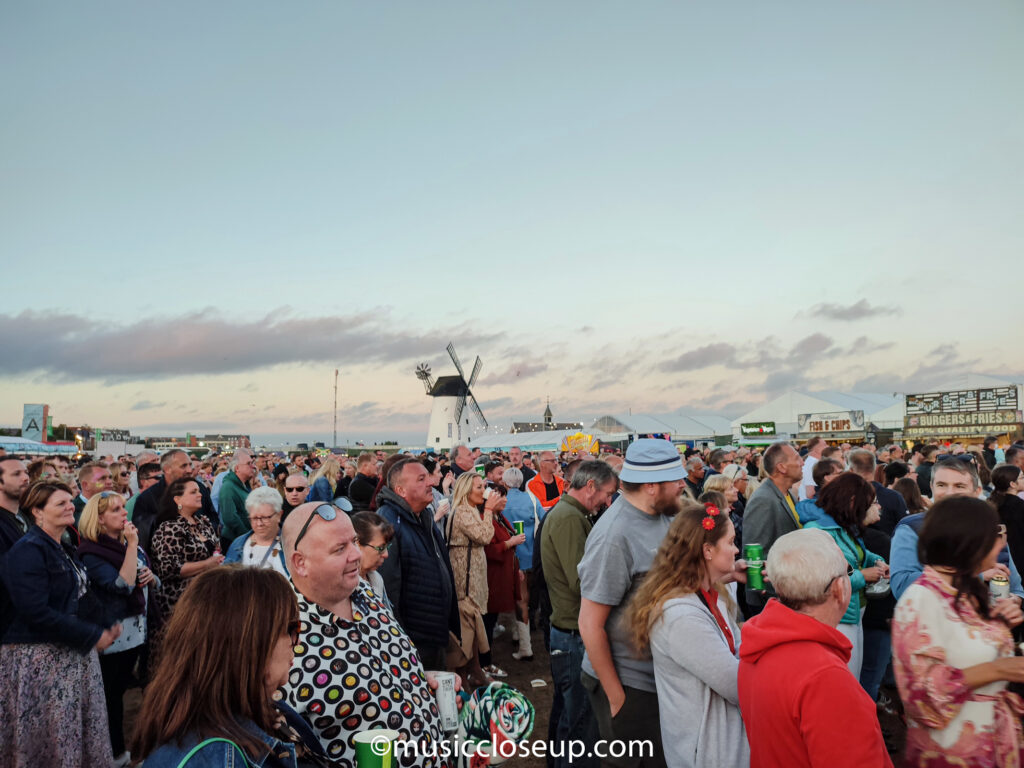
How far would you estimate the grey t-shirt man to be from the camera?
2975 millimetres

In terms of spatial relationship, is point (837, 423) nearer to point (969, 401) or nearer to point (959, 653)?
point (969, 401)

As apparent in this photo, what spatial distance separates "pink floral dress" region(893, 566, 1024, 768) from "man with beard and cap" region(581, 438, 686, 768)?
104cm

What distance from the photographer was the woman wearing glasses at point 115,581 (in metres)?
4.45

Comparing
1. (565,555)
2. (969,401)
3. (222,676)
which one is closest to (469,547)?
(565,555)

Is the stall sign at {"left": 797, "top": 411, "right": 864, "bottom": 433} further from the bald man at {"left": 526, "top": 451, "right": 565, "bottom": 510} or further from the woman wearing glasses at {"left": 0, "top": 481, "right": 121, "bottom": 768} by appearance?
the woman wearing glasses at {"left": 0, "top": 481, "right": 121, "bottom": 768}

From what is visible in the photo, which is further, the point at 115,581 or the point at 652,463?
the point at 115,581

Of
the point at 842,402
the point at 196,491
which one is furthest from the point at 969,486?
the point at 842,402

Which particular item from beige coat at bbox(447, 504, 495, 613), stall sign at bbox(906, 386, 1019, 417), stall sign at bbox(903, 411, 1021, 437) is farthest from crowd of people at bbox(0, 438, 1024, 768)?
stall sign at bbox(906, 386, 1019, 417)

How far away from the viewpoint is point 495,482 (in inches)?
378

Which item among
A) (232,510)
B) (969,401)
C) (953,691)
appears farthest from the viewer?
(969,401)

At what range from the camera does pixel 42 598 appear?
3.62 metres

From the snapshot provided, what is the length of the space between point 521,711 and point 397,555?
165 centimetres

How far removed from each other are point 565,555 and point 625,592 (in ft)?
3.44

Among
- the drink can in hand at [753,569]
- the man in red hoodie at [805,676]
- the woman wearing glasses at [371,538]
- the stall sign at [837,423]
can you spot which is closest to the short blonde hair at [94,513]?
the woman wearing glasses at [371,538]
